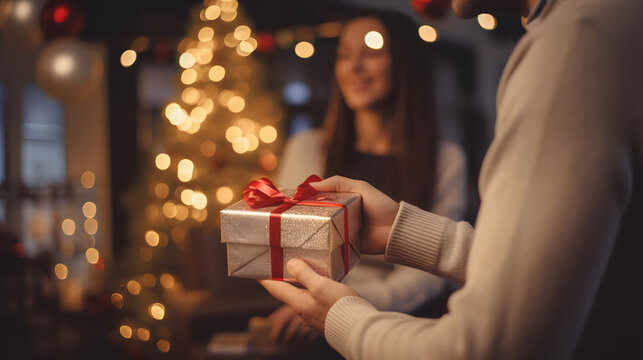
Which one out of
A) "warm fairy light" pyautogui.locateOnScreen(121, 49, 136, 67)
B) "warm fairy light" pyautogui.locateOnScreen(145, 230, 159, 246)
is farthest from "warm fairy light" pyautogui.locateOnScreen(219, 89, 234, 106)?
"warm fairy light" pyautogui.locateOnScreen(121, 49, 136, 67)

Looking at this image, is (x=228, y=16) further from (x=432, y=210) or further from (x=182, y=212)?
(x=432, y=210)

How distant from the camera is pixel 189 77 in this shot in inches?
120

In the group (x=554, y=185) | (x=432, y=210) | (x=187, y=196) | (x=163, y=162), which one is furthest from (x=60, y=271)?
(x=554, y=185)

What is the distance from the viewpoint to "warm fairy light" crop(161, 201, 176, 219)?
3033 millimetres

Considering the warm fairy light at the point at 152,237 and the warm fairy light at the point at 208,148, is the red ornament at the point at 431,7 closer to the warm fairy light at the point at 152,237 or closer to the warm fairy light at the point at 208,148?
the warm fairy light at the point at 208,148

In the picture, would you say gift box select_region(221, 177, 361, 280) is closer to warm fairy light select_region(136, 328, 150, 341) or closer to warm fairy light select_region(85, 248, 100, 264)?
warm fairy light select_region(136, 328, 150, 341)

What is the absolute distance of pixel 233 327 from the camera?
2270 mm

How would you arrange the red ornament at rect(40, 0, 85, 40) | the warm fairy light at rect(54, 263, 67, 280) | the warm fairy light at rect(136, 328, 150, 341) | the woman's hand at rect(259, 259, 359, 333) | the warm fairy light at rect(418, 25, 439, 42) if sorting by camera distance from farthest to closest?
1. the warm fairy light at rect(54, 263, 67, 280)
2. the warm fairy light at rect(136, 328, 150, 341)
3. the red ornament at rect(40, 0, 85, 40)
4. the warm fairy light at rect(418, 25, 439, 42)
5. the woman's hand at rect(259, 259, 359, 333)

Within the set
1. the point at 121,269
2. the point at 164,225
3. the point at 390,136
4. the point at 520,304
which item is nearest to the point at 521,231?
the point at 520,304

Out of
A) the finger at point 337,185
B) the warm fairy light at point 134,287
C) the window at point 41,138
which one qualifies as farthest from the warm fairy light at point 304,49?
the finger at point 337,185

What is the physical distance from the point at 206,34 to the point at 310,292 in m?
2.68

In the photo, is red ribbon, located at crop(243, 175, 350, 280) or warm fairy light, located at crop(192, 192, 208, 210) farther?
warm fairy light, located at crop(192, 192, 208, 210)

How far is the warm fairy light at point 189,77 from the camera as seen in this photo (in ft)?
9.91

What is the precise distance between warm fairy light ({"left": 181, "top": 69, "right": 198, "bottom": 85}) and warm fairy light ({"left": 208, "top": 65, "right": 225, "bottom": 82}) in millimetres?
105
